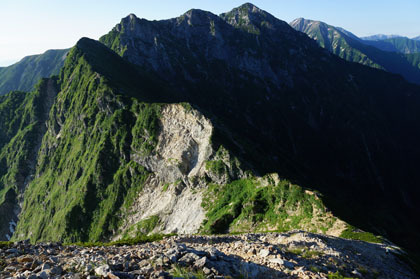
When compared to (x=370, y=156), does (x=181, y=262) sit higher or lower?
higher

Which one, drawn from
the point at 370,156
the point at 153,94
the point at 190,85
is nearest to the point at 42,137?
the point at 153,94

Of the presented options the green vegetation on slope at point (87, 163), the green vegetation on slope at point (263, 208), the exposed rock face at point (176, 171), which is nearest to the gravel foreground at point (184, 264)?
the green vegetation on slope at point (263, 208)

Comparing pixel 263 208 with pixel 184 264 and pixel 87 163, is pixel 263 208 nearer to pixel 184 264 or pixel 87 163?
pixel 184 264

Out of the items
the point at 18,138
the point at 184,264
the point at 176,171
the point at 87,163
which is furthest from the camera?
the point at 18,138

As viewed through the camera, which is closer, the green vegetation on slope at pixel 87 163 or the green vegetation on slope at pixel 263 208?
the green vegetation on slope at pixel 263 208

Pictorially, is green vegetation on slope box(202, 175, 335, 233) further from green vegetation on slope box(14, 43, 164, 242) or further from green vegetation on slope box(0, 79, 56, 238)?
green vegetation on slope box(0, 79, 56, 238)

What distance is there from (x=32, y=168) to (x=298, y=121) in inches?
6593

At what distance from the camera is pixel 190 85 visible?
589ft

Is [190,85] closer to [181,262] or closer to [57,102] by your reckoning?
[57,102]

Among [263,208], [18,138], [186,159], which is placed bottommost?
[263,208]

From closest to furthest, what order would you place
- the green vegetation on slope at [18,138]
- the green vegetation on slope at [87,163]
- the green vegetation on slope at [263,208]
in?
the green vegetation on slope at [263,208] → the green vegetation on slope at [87,163] → the green vegetation on slope at [18,138]

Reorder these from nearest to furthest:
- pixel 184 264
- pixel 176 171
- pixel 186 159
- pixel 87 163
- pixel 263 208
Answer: pixel 184 264 < pixel 263 208 < pixel 186 159 < pixel 176 171 < pixel 87 163

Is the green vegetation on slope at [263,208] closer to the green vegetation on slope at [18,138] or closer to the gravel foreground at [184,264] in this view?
the gravel foreground at [184,264]

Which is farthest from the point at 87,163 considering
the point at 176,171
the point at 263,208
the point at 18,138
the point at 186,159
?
the point at 263,208
